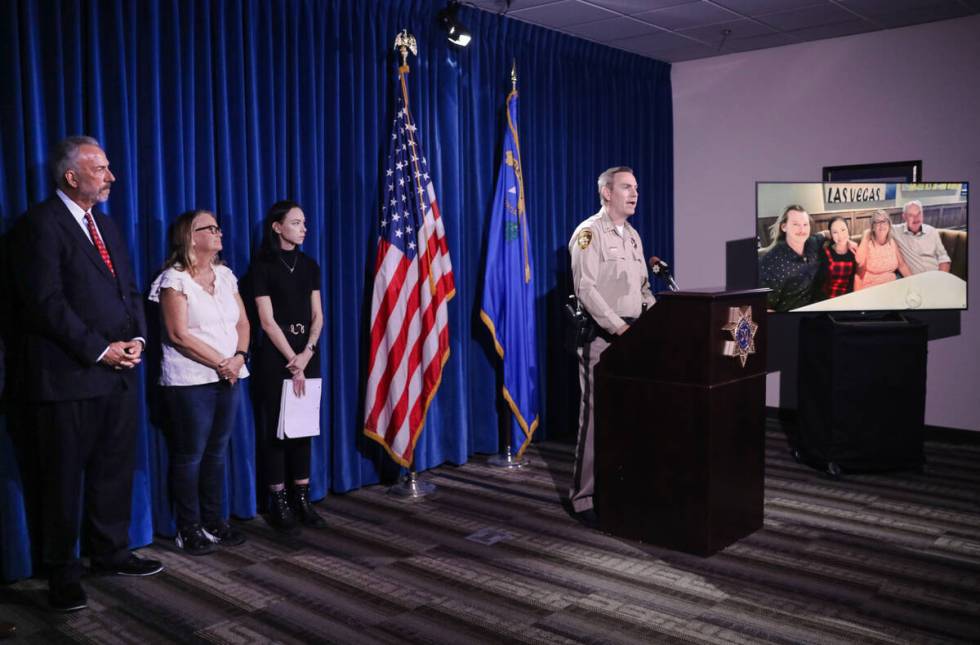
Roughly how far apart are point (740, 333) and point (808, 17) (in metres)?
3.23

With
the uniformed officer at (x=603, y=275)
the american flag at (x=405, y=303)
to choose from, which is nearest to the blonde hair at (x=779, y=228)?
the uniformed officer at (x=603, y=275)

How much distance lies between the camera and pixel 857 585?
3395mm

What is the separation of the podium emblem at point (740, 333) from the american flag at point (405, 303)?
177 cm

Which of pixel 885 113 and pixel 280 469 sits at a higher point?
pixel 885 113

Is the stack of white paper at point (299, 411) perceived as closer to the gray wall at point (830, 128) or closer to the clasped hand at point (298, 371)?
the clasped hand at point (298, 371)

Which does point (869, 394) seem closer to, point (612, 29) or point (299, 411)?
point (612, 29)

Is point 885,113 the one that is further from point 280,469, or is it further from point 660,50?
point 280,469

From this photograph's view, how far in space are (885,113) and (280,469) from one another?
4.97m

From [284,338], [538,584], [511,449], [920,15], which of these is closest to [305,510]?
[284,338]

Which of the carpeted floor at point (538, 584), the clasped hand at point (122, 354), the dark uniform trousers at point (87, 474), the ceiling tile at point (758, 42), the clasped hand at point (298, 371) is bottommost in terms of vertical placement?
the carpeted floor at point (538, 584)

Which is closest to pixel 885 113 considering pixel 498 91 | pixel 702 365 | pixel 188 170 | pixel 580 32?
pixel 580 32

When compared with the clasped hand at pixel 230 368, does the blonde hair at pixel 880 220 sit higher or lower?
higher

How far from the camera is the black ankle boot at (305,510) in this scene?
13.7ft

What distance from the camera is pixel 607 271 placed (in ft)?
13.6
